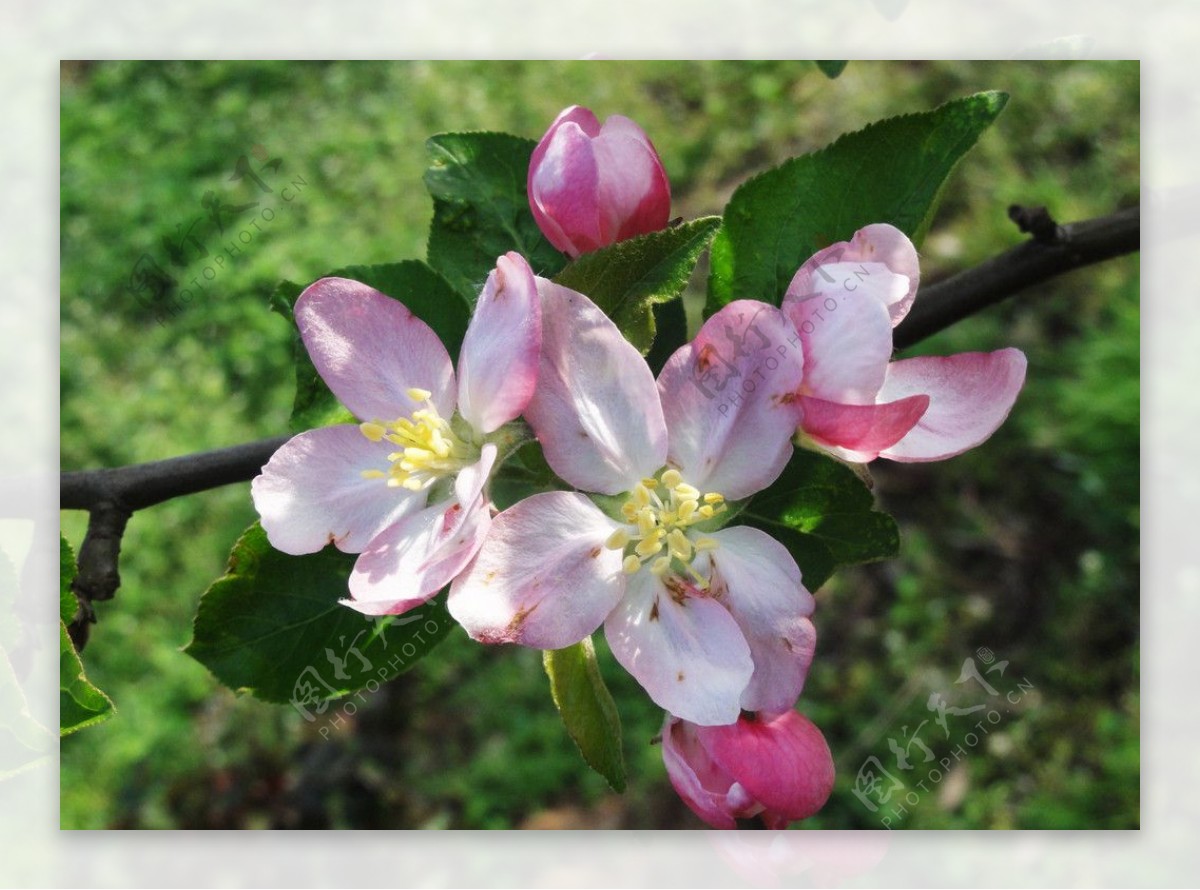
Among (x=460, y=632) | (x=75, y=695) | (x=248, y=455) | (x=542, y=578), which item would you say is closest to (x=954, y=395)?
(x=542, y=578)

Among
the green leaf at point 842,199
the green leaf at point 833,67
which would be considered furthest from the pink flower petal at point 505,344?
the green leaf at point 833,67

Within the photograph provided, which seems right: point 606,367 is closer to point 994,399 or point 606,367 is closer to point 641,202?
point 641,202

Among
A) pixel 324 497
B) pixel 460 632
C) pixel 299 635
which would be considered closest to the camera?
pixel 324 497

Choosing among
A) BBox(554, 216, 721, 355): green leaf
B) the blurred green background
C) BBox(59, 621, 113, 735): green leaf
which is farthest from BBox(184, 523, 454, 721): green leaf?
the blurred green background

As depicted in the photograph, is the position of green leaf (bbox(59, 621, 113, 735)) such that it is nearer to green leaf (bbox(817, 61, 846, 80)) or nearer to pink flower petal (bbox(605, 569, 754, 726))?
pink flower petal (bbox(605, 569, 754, 726))

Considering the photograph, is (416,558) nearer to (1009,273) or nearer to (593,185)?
(593,185)

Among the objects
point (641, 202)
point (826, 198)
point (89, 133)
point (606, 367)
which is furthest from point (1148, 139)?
point (89, 133)
